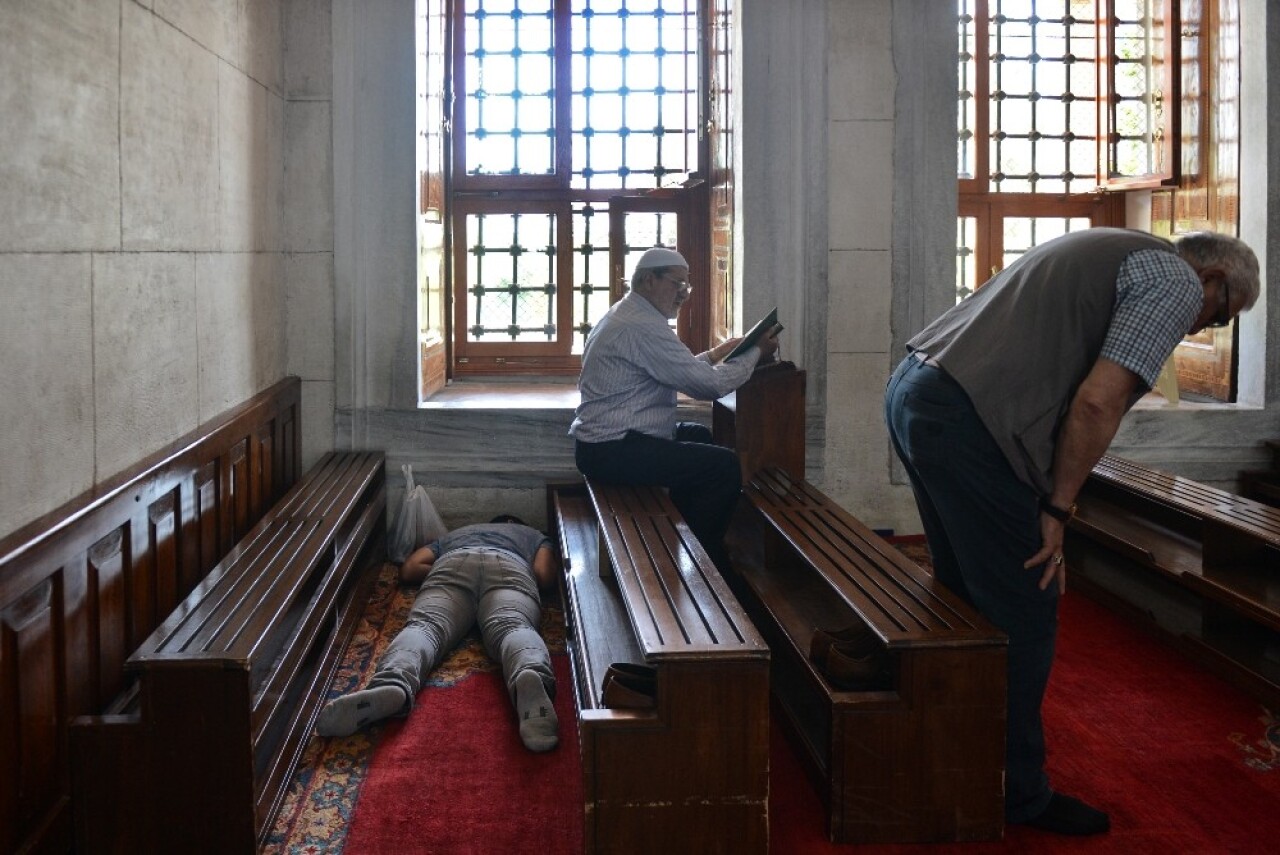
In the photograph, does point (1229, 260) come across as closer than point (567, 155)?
Yes

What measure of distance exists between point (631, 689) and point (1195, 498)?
288 cm

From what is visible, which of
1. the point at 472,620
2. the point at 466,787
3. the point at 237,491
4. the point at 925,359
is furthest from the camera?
the point at 237,491

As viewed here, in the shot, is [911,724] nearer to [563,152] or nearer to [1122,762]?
[1122,762]

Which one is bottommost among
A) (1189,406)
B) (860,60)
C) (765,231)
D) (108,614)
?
(108,614)

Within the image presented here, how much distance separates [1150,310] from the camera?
2.96m

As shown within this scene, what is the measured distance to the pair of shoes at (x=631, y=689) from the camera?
3096mm

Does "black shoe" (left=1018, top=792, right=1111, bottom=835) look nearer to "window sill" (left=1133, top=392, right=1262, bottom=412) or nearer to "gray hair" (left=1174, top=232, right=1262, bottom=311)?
"gray hair" (left=1174, top=232, right=1262, bottom=311)

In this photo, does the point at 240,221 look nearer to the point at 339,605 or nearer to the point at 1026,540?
the point at 339,605

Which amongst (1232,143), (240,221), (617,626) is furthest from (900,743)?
(1232,143)

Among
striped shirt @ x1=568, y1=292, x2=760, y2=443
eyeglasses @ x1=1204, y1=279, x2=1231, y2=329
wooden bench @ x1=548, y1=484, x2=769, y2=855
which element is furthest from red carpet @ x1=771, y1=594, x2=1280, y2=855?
striped shirt @ x1=568, y1=292, x2=760, y2=443

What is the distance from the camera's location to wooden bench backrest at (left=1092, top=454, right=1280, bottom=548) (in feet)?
15.1

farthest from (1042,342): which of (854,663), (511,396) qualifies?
(511,396)

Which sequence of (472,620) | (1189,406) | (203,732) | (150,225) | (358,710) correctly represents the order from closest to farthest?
(203,732) < (358,710) < (150,225) < (472,620) < (1189,406)

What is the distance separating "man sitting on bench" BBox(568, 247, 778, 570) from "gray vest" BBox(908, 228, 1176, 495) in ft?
6.60
